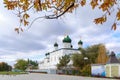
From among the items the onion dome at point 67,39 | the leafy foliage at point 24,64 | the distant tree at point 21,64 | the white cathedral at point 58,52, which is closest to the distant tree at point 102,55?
the white cathedral at point 58,52

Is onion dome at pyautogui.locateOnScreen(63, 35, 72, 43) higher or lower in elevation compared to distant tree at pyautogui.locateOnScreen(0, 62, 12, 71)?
higher

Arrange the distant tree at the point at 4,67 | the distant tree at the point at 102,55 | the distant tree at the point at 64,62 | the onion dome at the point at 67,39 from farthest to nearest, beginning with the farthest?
the distant tree at the point at 4,67 → the onion dome at the point at 67,39 → the distant tree at the point at 64,62 → the distant tree at the point at 102,55

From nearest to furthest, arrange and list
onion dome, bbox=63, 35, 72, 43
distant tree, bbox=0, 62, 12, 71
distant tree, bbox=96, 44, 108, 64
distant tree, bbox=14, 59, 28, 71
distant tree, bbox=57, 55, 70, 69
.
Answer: distant tree, bbox=96, 44, 108, 64 → distant tree, bbox=57, 55, 70, 69 → onion dome, bbox=63, 35, 72, 43 → distant tree, bbox=0, 62, 12, 71 → distant tree, bbox=14, 59, 28, 71

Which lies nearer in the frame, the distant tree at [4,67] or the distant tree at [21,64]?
the distant tree at [4,67]

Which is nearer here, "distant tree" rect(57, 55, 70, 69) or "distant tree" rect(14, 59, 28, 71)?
"distant tree" rect(57, 55, 70, 69)

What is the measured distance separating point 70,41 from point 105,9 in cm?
10021

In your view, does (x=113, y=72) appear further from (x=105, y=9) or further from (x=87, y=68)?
(x=105, y=9)

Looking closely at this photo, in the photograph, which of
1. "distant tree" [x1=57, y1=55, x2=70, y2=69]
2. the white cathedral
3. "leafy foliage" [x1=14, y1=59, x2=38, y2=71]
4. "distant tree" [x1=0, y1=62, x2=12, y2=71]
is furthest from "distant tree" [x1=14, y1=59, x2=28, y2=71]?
"distant tree" [x1=57, y1=55, x2=70, y2=69]

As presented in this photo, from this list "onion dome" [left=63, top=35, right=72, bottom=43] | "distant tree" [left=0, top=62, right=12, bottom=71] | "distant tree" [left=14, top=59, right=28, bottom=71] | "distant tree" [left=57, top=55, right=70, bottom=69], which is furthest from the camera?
"distant tree" [left=14, top=59, right=28, bottom=71]

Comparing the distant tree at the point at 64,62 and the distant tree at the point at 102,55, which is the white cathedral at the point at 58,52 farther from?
the distant tree at the point at 102,55

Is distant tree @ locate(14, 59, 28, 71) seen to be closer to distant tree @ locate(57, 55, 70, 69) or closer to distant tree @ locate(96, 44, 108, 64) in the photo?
distant tree @ locate(57, 55, 70, 69)

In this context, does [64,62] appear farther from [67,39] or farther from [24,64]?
[24,64]

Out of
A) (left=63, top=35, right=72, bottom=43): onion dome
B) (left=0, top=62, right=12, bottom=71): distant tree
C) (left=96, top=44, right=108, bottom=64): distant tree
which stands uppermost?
(left=63, top=35, right=72, bottom=43): onion dome

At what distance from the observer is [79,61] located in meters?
75.9
